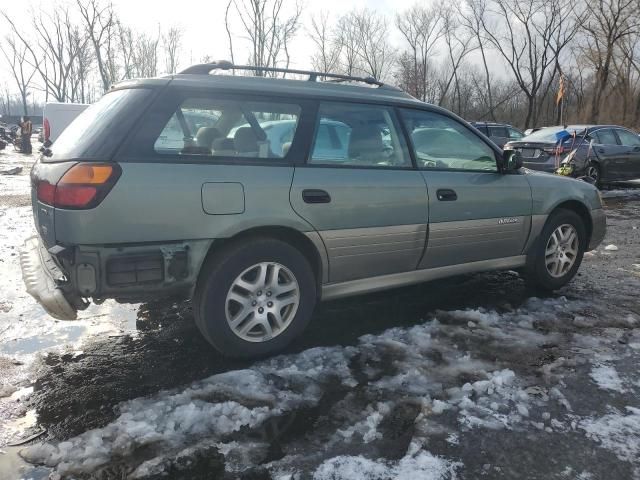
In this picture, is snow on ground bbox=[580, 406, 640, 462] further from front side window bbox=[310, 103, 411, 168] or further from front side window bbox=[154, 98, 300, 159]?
front side window bbox=[154, 98, 300, 159]

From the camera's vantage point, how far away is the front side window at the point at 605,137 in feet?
41.3

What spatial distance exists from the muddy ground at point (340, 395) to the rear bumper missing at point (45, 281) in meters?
0.48

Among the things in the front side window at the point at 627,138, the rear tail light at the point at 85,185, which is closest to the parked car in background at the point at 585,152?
the front side window at the point at 627,138

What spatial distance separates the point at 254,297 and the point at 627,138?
13.4 meters

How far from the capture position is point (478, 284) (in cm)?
501

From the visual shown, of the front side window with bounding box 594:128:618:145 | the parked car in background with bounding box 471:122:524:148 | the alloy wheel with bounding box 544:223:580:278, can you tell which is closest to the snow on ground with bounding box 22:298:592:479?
the alloy wheel with bounding box 544:223:580:278

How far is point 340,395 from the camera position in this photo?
2834 mm

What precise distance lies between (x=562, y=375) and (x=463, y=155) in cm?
189

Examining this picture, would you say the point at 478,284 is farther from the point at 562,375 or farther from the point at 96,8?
the point at 96,8

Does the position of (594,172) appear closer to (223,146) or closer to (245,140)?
(245,140)

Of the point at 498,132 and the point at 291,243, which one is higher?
the point at 498,132

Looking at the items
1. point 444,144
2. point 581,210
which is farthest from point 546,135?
point 444,144

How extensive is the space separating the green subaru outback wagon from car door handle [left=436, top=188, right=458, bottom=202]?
12 millimetres

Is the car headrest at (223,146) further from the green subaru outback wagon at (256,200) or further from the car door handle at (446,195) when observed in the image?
the car door handle at (446,195)
